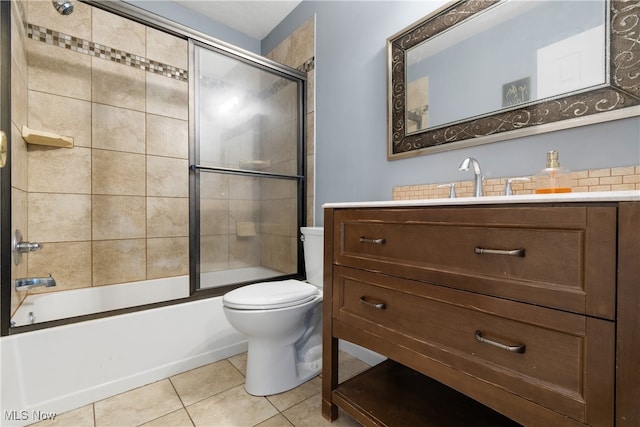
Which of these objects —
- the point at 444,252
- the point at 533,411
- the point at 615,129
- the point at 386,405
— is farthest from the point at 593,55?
the point at 386,405

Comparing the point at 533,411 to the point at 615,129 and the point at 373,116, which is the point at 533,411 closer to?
the point at 615,129


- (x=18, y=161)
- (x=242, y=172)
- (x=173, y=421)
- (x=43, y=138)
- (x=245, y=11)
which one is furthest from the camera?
(x=245, y=11)

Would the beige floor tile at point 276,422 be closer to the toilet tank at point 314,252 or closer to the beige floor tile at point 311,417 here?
the beige floor tile at point 311,417

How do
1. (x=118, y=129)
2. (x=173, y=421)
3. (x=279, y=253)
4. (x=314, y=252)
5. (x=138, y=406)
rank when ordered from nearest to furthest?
(x=173, y=421), (x=138, y=406), (x=314, y=252), (x=118, y=129), (x=279, y=253)

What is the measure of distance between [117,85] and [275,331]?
1.97 m

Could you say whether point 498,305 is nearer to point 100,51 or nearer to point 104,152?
point 104,152

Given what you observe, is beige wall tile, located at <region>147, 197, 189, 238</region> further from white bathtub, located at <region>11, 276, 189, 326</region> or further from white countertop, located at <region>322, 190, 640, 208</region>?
white countertop, located at <region>322, 190, 640, 208</region>

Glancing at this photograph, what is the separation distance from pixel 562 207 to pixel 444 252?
0.94ft

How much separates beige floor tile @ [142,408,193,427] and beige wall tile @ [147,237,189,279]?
1169 mm

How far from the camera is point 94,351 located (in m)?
1.30

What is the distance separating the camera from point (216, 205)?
1902 millimetres

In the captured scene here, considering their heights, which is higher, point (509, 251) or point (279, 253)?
point (509, 251)

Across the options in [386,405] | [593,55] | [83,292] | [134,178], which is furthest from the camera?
[134,178]

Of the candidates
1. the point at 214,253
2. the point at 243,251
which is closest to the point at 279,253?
the point at 243,251
